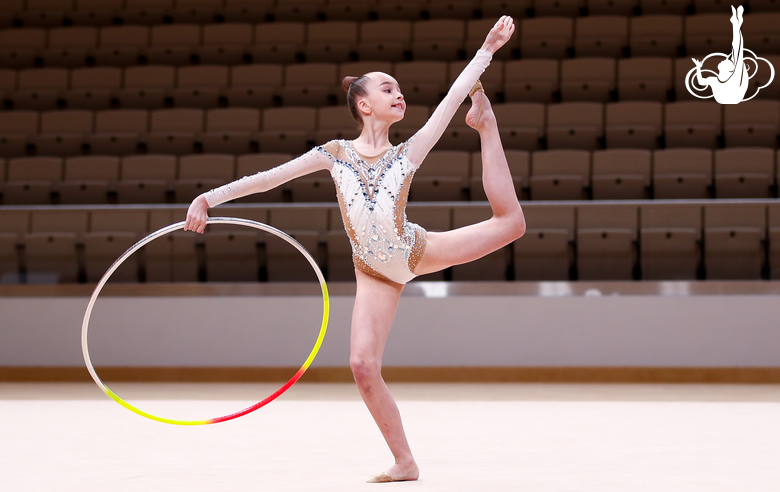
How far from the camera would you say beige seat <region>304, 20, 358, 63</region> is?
7520mm

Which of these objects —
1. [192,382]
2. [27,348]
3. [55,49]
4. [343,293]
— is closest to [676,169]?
[343,293]

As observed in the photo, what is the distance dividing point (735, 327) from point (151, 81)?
5.08 metres

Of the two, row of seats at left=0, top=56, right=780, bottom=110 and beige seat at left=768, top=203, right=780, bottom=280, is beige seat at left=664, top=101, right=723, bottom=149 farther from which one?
beige seat at left=768, top=203, right=780, bottom=280

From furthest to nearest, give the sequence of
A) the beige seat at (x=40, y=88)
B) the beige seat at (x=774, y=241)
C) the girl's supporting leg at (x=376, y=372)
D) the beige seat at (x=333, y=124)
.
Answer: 1. the beige seat at (x=40, y=88)
2. the beige seat at (x=333, y=124)
3. the beige seat at (x=774, y=241)
4. the girl's supporting leg at (x=376, y=372)

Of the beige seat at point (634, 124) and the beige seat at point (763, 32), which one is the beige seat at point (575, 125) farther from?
the beige seat at point (763, 32)

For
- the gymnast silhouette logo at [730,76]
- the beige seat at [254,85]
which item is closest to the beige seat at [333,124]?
the beige seat at [254,85]

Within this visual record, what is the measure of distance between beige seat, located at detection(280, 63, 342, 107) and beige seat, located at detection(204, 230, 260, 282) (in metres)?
2.20

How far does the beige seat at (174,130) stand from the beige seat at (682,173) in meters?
3.46

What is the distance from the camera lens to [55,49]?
785 centimetres

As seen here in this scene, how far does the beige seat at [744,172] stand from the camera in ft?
18.4

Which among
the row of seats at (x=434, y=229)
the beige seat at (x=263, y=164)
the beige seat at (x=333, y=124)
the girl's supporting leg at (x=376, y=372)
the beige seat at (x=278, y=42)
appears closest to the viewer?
the girl's supporting leg at (x=376, y=372)

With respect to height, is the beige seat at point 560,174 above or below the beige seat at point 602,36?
below
